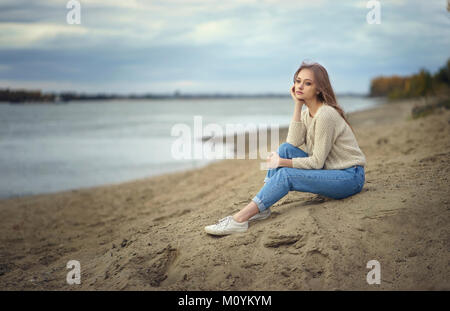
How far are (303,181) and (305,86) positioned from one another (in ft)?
3.03

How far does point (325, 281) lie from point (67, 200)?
22.7 ft

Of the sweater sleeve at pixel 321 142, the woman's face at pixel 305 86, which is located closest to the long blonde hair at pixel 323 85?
the woman's face at pixel 305 86

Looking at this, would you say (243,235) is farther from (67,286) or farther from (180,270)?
(67,286)

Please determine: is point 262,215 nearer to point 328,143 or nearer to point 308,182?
point 308,182

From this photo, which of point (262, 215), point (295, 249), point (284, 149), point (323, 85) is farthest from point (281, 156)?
point (295, 249)

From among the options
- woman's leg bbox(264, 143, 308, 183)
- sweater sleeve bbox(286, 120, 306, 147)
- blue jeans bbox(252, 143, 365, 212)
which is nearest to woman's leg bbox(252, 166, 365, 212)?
blue jeans bbox(252, 143, 365, 212)

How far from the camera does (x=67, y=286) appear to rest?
11.2ft

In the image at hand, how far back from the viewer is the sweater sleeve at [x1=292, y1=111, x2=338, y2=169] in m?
3.36

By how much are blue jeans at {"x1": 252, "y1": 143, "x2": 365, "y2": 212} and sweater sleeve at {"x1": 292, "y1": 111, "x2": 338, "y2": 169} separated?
7 centimetres

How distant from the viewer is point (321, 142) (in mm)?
3375

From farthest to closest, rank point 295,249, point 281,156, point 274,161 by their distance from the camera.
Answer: point 281,156 → point 274,161 → point 295,249

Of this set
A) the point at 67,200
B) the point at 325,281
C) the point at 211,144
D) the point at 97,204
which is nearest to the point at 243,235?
the point at 325,281

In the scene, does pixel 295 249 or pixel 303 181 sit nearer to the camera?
pixel 295 249

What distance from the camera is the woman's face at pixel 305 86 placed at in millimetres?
3525
